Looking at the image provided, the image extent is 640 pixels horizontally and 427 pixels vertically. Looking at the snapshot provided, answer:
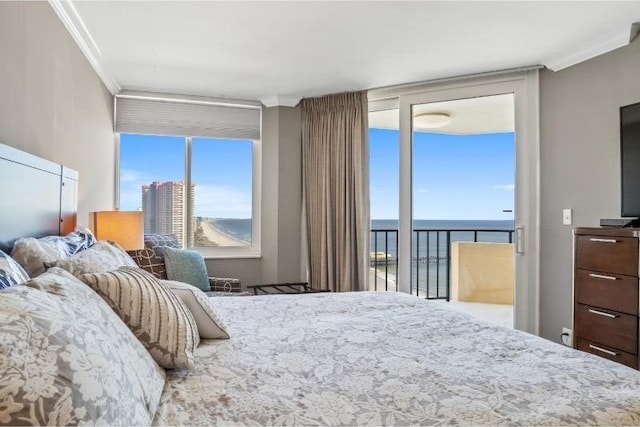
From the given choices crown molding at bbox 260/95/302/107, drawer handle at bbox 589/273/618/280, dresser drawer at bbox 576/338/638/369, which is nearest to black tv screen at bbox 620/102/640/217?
drawer handle at bbox 589/273/618/280

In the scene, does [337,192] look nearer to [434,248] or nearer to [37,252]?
[434,248]

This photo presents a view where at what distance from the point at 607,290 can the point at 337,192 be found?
2.35m

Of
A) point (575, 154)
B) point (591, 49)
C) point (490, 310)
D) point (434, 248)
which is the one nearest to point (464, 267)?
point (434, 248)

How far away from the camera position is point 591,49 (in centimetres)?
288

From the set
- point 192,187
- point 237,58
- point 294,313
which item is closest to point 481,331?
point 294,313

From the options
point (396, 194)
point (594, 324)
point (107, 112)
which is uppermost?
point (107, 112)

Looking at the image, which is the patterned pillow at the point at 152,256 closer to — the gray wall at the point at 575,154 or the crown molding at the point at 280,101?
the crown molding at the point at 280,101

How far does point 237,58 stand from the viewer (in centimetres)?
317

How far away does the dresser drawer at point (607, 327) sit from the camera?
2221mm

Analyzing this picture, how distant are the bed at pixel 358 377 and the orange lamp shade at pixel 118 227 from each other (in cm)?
102

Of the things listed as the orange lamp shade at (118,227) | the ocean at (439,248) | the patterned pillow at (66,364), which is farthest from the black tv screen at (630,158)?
the orange lamp shade at (118,227)

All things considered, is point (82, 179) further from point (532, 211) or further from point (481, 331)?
point (532, 211)

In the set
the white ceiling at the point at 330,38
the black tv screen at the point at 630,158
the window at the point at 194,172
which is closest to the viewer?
the white ceiling at the point at 330,38

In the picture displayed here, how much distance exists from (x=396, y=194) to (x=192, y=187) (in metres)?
2.09
